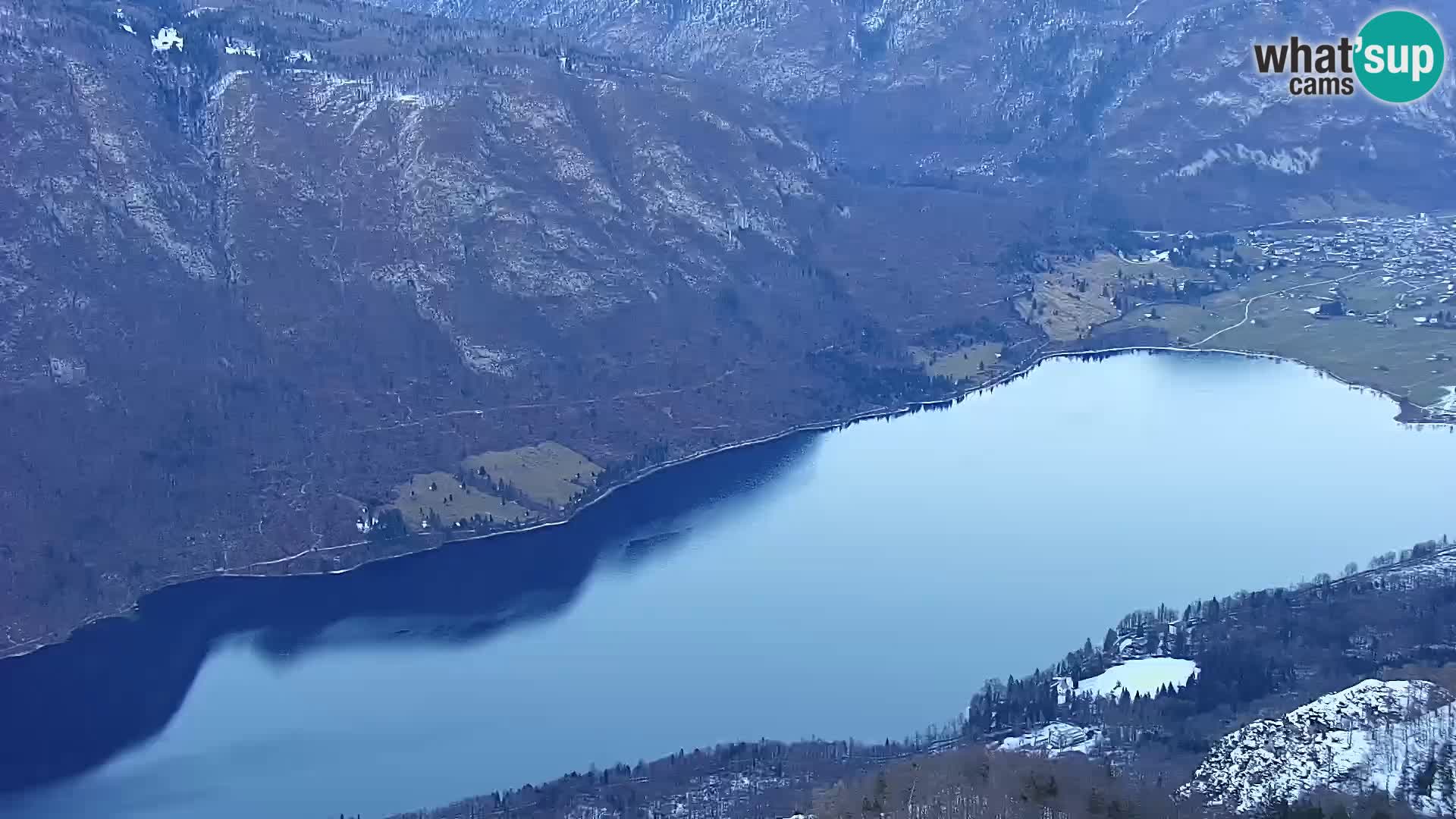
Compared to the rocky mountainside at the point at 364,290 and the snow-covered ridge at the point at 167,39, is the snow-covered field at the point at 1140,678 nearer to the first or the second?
the rocky mountainside at the point at 364,290

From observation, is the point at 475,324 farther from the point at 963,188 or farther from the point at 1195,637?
the point at 963,188

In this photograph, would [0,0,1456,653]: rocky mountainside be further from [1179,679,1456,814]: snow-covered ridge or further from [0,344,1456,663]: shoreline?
[1179,679,1456,814]: snow-covered ridge

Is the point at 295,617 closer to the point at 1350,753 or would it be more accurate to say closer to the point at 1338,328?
the point at 1350,753

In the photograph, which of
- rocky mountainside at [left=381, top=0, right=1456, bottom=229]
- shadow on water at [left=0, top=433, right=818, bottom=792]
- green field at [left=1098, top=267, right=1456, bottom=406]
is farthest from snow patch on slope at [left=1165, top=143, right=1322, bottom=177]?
shadow on water at [left=0, top=433, right=818, bottom=792]

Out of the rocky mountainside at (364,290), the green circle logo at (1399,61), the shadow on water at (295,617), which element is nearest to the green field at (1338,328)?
the rocky mountainside at (364,290)

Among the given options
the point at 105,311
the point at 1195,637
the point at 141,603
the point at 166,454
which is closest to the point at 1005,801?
the point at 1195,637
